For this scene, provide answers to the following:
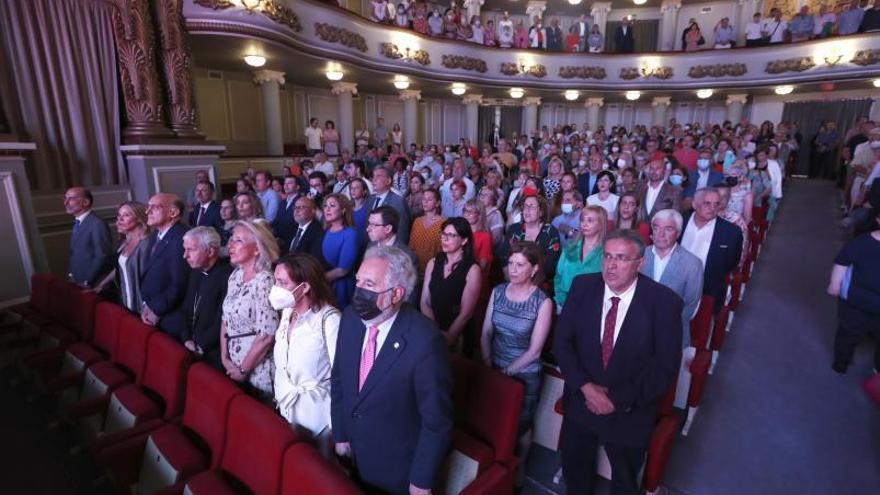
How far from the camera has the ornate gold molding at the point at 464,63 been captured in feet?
38.2

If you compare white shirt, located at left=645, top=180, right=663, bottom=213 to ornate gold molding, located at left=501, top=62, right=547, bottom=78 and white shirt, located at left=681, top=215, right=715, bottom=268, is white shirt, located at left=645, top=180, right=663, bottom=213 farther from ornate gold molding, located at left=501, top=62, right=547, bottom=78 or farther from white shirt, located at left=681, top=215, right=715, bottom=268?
ornate gold molding, located at left=501, top=62, right=547, bottom=78

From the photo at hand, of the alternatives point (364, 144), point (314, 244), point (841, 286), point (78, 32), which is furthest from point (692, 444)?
point (364, 144)

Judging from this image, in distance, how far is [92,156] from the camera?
5.06 m

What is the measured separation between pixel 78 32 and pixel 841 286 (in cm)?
737

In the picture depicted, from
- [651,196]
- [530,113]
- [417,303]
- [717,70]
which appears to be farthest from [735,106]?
[417,303]

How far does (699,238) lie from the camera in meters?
3.05

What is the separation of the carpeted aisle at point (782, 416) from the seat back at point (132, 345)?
2.85 meters

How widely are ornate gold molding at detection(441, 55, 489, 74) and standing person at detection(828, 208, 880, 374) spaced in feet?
33.7

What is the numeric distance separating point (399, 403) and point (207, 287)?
59.0 inches

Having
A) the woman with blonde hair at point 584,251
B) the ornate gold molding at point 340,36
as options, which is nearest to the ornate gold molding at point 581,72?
the ornate gold molding at point 340,36

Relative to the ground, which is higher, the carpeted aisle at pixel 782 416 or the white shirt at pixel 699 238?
the white shirt at pixel 699 238

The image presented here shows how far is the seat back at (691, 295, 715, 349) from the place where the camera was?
2.67m

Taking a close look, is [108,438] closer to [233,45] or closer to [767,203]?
[233,45]

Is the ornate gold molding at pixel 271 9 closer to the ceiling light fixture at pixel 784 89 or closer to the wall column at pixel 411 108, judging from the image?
the wall column at pixel 411 108
